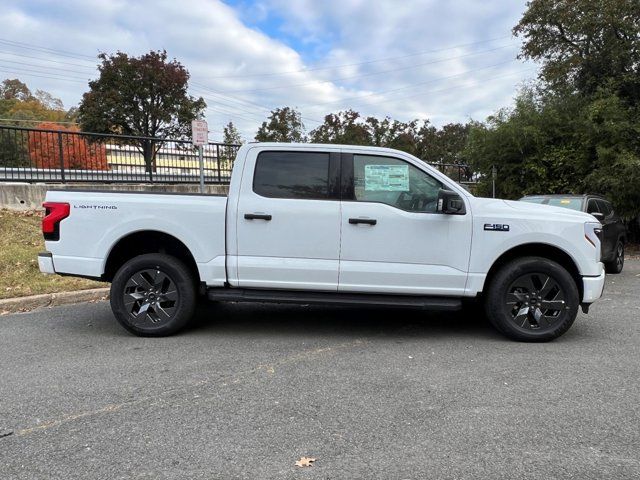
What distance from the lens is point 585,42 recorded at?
1516cm

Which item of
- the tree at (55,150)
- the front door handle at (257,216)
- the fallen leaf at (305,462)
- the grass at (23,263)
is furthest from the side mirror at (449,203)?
the tree at (55,150)

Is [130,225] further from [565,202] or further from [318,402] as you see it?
[565,202]

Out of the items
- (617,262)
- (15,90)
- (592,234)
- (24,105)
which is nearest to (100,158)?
(592,234)

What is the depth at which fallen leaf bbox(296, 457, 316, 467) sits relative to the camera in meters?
2.80

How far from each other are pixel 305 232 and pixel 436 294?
57.5 inches

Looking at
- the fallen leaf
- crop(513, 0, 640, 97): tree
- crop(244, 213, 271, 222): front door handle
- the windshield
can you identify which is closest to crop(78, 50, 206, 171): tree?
crop(513, 0, 640, 97): tree

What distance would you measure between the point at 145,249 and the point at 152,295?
0.63 m

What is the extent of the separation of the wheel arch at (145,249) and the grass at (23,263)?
6.65 ft

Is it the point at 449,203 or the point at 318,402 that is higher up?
the point at 449,203

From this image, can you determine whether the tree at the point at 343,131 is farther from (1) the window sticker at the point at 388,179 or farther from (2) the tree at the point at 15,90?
(2) the tree at the point at 15,90

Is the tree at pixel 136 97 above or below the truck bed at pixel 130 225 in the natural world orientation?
above

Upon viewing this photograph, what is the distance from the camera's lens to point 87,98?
26.1 metres

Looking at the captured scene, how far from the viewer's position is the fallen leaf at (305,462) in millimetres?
2799

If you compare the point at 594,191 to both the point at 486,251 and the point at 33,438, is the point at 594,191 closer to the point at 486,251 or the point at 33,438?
the point at 486,251
